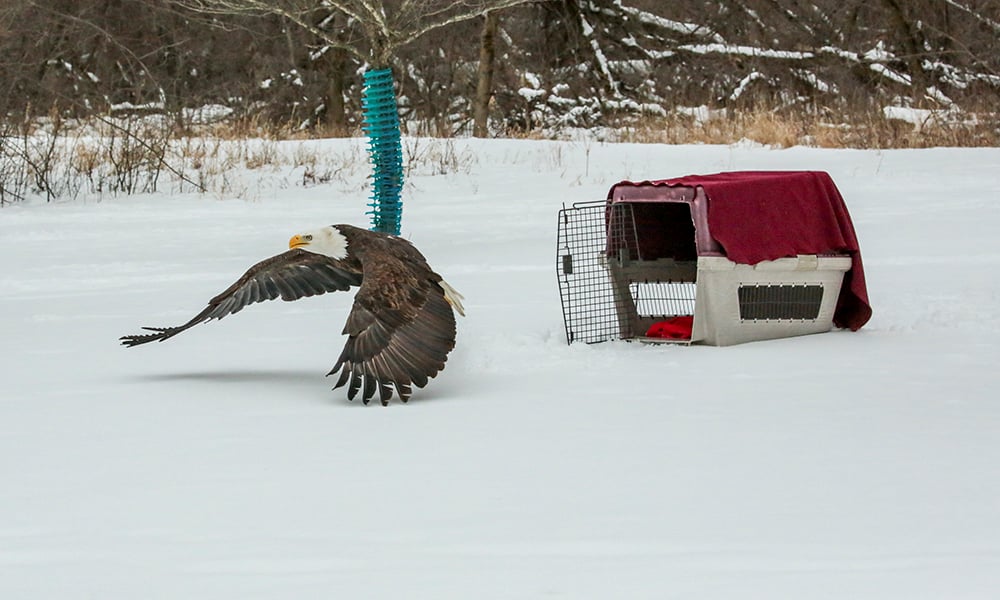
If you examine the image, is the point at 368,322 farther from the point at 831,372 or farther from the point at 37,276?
the point at 37,276

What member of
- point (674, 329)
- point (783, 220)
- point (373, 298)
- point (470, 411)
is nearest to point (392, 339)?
point (373, 298)

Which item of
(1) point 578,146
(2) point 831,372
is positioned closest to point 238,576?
(2) point 831,372

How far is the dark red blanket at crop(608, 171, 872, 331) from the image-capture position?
664 centimetres

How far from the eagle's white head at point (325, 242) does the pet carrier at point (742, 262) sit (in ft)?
3.72

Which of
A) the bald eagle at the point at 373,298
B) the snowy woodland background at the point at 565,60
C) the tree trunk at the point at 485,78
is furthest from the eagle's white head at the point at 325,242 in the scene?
A: the snowy woodland background at the point at 565,60

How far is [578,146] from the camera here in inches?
710

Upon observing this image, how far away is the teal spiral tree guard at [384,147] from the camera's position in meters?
10.5

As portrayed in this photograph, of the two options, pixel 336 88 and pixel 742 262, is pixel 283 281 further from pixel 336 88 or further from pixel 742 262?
pixel 336 88

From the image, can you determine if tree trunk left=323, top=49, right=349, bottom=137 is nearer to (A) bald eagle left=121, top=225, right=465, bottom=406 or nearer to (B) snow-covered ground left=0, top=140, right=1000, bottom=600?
(B) snow-covered ground left=0, top=140, right=1000, bottom=600

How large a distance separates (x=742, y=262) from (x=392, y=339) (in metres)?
1.92

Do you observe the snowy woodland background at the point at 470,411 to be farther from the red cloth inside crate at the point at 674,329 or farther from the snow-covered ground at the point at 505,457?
the red cloth inside crate at the point at 674,329

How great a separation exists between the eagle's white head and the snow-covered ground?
62 centimetres

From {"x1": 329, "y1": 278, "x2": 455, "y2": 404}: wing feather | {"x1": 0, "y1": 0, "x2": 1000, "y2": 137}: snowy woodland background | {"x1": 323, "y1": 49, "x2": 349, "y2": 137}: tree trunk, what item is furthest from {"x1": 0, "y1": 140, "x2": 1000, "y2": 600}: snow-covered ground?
{"x1": 323, "y1": 49, "x2": 349, "y2": 137}: tree trunk

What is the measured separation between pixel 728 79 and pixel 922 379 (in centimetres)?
2043
